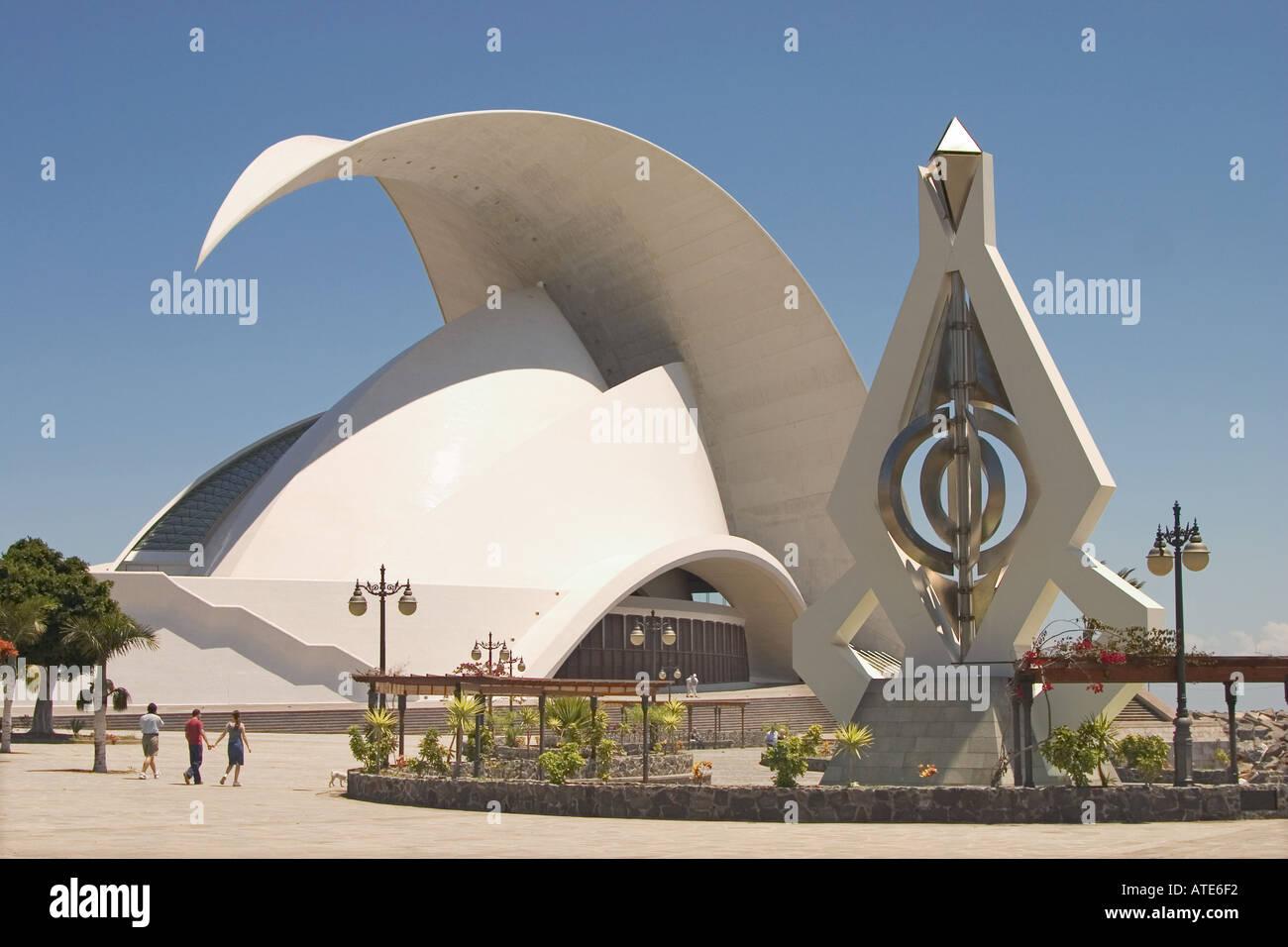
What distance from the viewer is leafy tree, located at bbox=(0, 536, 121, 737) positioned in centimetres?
2698

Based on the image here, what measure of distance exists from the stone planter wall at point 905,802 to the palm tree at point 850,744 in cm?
257

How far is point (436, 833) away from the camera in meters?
13.8

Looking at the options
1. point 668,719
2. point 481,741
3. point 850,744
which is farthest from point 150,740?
point 850,744

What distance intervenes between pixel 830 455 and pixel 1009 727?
1007 inches

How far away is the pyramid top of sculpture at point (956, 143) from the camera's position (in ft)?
68.1

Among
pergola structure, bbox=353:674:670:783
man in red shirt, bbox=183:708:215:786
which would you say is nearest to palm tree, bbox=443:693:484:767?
pergola structure, bbox=353:674:670:783

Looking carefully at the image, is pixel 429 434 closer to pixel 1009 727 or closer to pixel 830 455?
pixel 830 455

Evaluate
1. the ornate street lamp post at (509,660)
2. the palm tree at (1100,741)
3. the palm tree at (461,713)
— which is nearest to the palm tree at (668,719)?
the palm tree at (461,713)

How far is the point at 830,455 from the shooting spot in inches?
1730

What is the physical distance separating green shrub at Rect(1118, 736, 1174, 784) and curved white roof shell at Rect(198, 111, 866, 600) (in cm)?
2624

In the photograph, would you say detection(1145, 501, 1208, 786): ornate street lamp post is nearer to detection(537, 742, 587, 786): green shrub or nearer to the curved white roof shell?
detection(537, 742, 587, 786): green shrub

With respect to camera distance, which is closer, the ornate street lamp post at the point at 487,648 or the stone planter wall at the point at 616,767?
the stone planter wall at the point at 616,767

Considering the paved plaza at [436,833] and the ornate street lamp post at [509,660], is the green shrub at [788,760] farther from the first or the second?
the ornate street lamp post at [509,660]

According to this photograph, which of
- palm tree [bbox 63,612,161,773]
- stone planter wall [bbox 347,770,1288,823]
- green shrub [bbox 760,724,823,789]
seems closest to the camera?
stone planter wall [bbox 347,770,1288,823]
